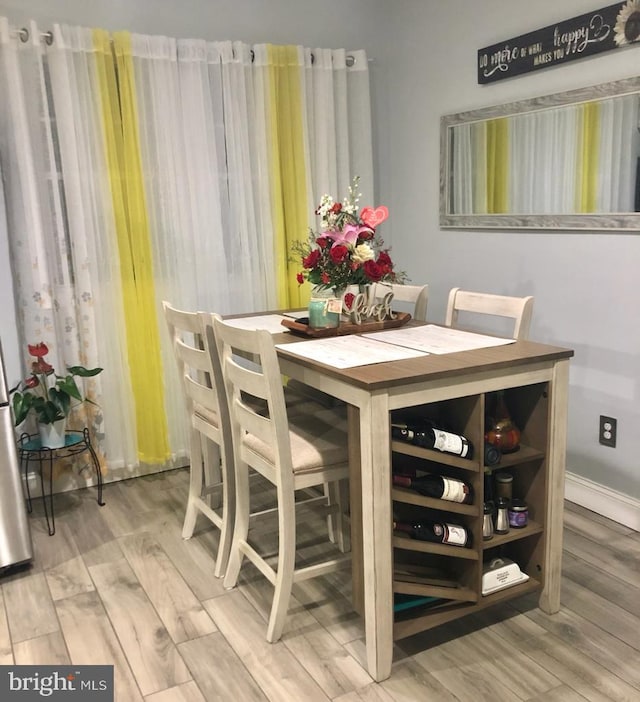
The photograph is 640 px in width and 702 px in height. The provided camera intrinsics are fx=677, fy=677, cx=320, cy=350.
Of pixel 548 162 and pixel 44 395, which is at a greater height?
pixel 548 162

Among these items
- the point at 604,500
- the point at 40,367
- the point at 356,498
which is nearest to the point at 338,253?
the point at 356,498

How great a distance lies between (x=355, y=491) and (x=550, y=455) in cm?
64

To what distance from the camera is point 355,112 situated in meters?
3.75

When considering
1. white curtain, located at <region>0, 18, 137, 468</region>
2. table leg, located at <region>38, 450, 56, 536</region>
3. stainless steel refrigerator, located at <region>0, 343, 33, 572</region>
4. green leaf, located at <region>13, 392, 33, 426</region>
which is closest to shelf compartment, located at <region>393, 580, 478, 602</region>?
stainless steel refrigerator, located at <region>0, 343, 33, 572</region>

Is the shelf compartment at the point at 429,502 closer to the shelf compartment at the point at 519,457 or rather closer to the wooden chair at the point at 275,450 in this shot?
the shelf compartment at the point at 519,457

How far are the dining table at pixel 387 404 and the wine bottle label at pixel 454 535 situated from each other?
202 mm

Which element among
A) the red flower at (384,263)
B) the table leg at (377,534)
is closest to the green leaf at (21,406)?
the red flower at (384,263)

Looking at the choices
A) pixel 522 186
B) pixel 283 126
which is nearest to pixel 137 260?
pixel 283 126

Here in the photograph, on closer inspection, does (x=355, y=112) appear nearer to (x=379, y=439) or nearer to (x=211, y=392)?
(x=211, y=392)

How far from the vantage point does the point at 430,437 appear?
6.23 ft

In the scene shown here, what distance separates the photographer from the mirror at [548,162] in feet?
8.60

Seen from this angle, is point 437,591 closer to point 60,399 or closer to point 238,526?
point 238,526

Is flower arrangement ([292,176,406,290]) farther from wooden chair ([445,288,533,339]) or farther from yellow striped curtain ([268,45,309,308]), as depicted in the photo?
yellow striped curtain ([268,45,309,308])

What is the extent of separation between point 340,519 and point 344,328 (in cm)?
77
